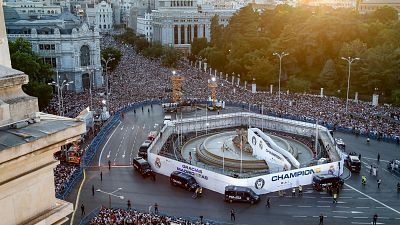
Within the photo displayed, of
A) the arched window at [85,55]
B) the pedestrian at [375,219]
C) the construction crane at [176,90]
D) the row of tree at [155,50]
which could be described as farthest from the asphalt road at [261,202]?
the row of tree at [155,50]

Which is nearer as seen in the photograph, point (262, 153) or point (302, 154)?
point (262, 153)

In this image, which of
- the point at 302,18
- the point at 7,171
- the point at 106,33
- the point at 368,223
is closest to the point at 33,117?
the point at 7,171

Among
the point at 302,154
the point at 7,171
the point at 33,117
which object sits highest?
the point at 33,117

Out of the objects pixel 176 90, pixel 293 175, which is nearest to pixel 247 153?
pixel 293 175

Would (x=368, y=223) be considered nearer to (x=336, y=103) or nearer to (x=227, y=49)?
(x=336, y=103)

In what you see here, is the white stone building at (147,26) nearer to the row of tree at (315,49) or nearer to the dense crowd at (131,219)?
the row of tree at (315,49)

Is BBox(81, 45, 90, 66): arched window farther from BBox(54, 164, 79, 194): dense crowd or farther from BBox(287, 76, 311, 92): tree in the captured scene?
BBox(54, 164, 79, 194): dense crowd

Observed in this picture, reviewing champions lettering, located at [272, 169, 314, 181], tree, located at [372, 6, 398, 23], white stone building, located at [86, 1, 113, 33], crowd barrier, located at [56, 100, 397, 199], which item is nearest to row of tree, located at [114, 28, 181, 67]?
crowd barrier, located at [56, 100, 397, 199]

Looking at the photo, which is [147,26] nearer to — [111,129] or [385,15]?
[385,15]
